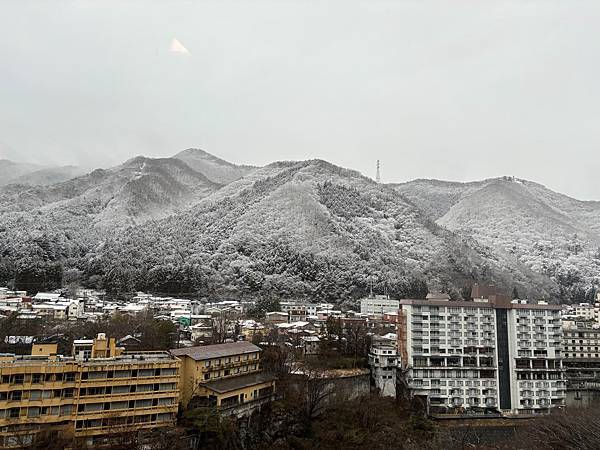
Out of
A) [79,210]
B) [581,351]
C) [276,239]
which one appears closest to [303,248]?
[276,239]

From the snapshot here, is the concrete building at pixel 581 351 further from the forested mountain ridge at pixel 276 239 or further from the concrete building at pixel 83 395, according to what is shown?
the concrete building at pixel 83 395

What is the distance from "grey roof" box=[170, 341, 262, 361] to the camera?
18003mm

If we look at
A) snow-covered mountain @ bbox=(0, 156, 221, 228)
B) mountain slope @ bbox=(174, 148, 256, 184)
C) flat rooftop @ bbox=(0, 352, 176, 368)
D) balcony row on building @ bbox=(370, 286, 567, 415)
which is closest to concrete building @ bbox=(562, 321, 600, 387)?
balcony row on building @ bbox=(370, 286, 567, 415)

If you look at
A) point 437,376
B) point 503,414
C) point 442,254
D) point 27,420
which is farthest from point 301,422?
point 442,254

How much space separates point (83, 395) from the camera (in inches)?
572

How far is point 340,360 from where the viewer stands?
2442 cm

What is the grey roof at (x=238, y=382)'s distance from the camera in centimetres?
1706

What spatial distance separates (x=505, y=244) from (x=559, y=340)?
6711 centimetres

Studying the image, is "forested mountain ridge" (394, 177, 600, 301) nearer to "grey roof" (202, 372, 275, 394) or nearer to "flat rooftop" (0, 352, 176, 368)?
"grey roof" (202, 372, 275, 394)

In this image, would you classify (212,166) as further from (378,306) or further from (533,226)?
(378,306)

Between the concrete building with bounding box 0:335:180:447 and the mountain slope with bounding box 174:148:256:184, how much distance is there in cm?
12220

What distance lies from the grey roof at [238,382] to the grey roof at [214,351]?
92 cm

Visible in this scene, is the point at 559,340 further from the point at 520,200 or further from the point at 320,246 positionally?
the point at 520,200

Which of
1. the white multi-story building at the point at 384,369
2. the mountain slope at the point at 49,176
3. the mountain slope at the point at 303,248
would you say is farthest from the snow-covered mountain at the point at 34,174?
the white multi-story building at the point at 384,369
